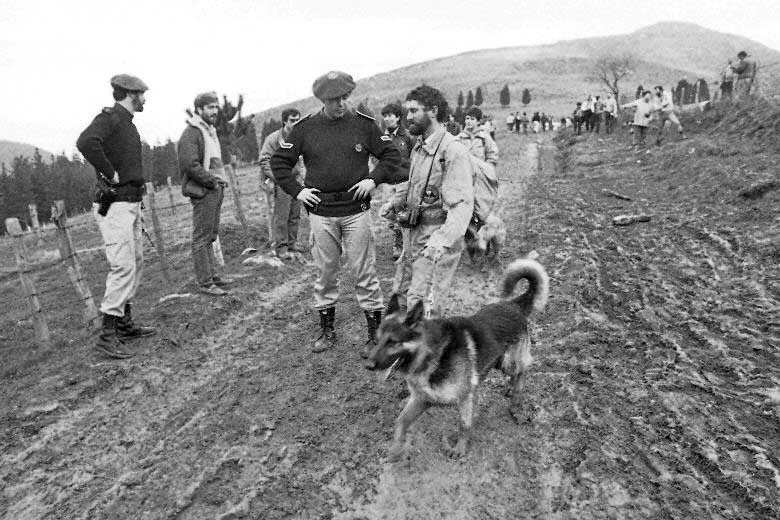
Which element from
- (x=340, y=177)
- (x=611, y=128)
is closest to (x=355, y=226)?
(x=340, y=177)

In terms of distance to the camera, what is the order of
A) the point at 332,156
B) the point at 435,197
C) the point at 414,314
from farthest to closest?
the point at 332,156, the point at 435,197, the point at 414,314

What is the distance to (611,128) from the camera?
25.7 m

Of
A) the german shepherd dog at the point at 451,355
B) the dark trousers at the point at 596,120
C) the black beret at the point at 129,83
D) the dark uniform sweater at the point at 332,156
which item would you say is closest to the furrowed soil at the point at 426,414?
the german shepherd dog at the point at 451,355

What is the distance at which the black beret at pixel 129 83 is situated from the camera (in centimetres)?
490

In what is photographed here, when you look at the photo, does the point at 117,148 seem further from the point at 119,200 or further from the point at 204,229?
the point at 204,229

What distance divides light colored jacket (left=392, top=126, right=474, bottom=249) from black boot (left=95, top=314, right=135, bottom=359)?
3.43 m

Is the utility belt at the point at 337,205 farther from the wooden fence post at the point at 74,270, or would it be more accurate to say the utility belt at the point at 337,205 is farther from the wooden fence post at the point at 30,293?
the wooden fence post at the point at 30,293

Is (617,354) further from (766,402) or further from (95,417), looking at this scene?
(95,417)

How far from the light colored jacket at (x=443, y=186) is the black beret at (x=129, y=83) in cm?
315

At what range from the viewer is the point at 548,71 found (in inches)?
5285

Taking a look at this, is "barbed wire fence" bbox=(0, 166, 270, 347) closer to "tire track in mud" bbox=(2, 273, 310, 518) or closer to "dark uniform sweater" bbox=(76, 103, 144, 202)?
"dark uniform sweater" bbox=(76, 103, 144, 202)

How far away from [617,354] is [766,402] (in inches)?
46.3

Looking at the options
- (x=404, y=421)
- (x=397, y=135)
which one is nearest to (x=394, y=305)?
(x=404, y=421)

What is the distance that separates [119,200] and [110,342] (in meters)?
1.52
